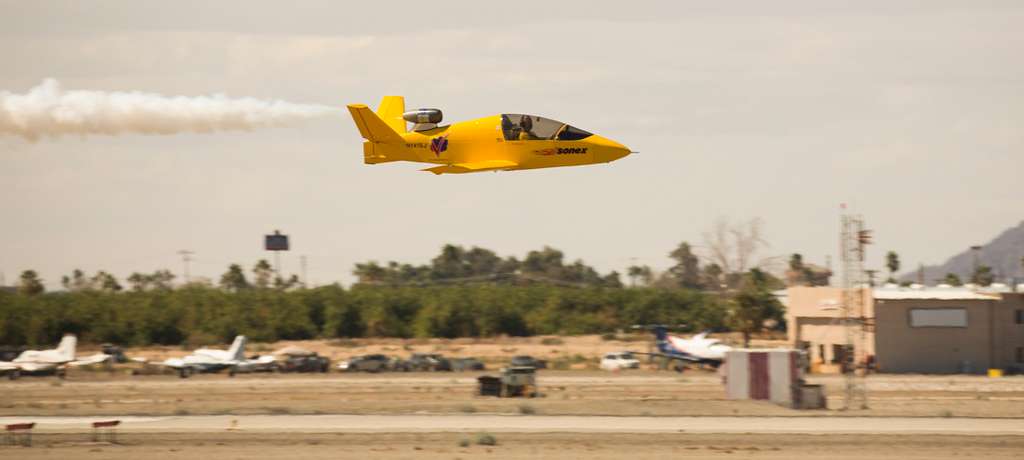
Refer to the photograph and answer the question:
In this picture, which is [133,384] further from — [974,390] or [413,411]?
[974,390]

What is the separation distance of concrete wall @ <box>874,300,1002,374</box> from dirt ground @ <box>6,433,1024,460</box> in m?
48.2

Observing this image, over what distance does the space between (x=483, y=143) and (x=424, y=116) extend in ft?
7.84

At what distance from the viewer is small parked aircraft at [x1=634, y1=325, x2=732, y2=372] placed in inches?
3900

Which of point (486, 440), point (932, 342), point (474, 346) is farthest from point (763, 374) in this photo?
point (474, 346)

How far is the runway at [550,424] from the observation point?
5881 centimetres

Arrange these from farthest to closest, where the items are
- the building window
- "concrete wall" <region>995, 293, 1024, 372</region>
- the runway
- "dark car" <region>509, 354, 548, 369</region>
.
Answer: "concrete wall" <region>995, 293, 1024, 372</region>, the building window, "dark car" <region>509, 354, 548, 369</region>, the runway

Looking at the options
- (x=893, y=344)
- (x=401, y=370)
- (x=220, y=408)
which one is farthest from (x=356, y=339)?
(x=220, y=408)

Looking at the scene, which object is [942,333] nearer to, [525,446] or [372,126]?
[525,446]

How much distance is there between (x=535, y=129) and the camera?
4316 cm

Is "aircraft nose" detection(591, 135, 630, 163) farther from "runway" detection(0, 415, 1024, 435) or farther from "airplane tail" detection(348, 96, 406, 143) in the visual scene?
"runway" detection(0, 415, 1024, 435)

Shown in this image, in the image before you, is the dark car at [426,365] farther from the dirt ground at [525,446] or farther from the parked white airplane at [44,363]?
the dirt ground at [525,446]

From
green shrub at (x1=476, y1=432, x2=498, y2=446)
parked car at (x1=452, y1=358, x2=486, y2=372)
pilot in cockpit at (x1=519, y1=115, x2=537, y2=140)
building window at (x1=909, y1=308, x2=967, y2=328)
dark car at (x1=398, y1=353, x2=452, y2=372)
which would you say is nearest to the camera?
pilot in cockpit at (x1=519, y1=115, x2=537, y2=140)

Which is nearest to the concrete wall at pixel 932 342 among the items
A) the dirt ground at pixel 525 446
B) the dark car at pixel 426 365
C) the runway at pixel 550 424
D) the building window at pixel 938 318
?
the building window at pixel 938 318

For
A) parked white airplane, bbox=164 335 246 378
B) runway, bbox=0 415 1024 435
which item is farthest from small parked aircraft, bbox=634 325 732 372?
runway, bbox=0 415 1024 435
